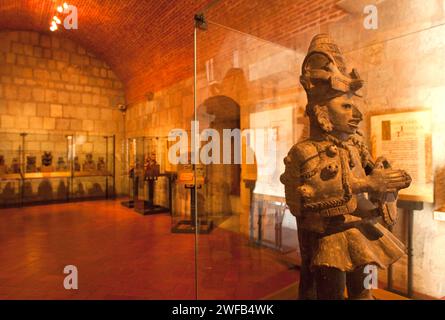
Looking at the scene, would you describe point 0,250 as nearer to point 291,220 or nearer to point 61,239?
point 61,239

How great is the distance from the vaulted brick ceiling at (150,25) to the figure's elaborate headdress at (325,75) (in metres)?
1.50

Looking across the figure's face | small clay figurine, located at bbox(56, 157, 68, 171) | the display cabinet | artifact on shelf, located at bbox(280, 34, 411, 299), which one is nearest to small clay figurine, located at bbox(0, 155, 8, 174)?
small clay figurine, located at bbox(56, 157, 68, 171)

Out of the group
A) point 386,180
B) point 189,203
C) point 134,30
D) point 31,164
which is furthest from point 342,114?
point 31,164

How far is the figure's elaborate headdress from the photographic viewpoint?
1.73m

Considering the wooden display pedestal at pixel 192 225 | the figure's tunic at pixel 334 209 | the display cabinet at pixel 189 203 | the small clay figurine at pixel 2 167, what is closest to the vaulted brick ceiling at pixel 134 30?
the display cabinet at pixel 189 203

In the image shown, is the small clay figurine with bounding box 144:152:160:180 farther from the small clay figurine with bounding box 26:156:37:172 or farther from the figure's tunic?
the figure's tunic

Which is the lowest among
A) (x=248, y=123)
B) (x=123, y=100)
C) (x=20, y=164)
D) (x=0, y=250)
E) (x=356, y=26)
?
Result: (x=0, y=250)

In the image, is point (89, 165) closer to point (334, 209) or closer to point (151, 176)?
point (151, 176)

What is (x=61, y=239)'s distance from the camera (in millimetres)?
4930

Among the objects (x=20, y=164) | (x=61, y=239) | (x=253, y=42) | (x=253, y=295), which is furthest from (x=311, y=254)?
(x=20, y=164)

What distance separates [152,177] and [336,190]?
5.87 m

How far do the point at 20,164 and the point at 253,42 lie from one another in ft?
25.8

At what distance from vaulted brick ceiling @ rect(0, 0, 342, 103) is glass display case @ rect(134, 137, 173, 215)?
1617mm

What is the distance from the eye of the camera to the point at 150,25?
20.6 ft
